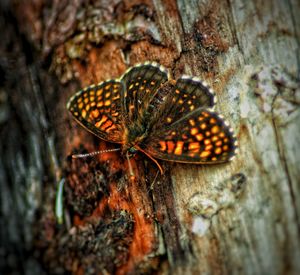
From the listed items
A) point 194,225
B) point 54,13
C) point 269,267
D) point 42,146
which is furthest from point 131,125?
point 269,267

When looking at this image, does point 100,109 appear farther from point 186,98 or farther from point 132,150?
point 186,98

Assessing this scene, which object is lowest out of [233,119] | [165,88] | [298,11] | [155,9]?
[233,119]

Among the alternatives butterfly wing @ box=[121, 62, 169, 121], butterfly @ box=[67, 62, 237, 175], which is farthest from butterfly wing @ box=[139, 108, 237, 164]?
butterfly wing @ box=[121, 62, 169, 121]

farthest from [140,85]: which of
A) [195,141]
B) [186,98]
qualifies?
[195,141]

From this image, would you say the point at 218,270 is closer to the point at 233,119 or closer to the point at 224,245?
the point at 224,245

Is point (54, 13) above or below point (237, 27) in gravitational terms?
above

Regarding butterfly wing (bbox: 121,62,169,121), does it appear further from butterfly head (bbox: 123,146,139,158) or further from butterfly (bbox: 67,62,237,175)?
butterfly head (bbox: 123,146,139,158)

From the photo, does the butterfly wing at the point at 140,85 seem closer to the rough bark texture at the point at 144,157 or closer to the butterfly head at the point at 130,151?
the rough bark texture at the point at 144,157
